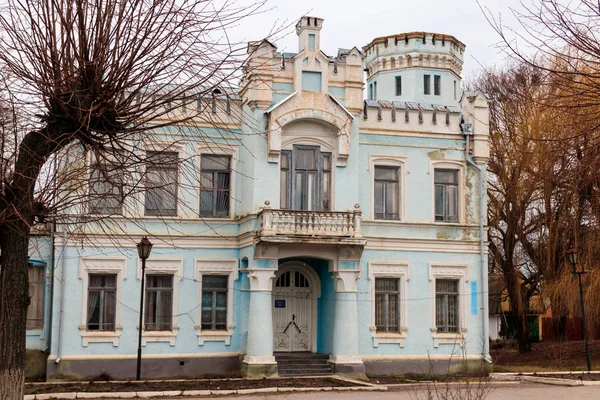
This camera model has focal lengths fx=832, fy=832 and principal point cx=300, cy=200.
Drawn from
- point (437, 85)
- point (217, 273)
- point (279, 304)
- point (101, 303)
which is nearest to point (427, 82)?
point (437, 85)

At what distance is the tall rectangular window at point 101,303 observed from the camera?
24281 mm

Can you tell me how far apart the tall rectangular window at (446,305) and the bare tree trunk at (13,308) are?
17631mm

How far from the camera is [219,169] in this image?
83.9ft

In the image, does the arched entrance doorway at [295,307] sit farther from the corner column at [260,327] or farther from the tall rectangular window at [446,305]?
the tall rectangular window at [446,305]

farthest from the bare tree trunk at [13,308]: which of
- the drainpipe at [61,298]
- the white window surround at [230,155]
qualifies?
the white window surround at [230,155]

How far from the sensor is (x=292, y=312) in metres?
26.2

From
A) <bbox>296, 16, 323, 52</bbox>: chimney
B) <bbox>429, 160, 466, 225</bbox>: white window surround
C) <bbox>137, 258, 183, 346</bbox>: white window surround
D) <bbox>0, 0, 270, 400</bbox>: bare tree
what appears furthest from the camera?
<bbox>429, 160, 466, 225</bbox>: white window surround

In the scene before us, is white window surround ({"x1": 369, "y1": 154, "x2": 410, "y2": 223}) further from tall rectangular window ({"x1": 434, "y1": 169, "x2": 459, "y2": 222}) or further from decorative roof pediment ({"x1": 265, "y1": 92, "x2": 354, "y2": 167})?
decorative roof pediment ({"x1": 265, "y1": 92, "x2": 354, "y2": 167})

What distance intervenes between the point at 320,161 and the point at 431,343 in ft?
22.0

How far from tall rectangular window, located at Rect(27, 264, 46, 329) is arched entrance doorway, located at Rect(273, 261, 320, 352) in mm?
6976

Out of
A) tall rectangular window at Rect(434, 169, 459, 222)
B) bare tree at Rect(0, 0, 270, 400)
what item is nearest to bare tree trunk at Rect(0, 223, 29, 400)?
bare tree at Rect(0, 0, 270, 400)

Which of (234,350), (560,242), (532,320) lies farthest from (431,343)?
(532,320)

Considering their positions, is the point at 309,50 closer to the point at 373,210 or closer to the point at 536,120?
the point at 373,210

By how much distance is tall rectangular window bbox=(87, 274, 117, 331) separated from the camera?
24281 mm
